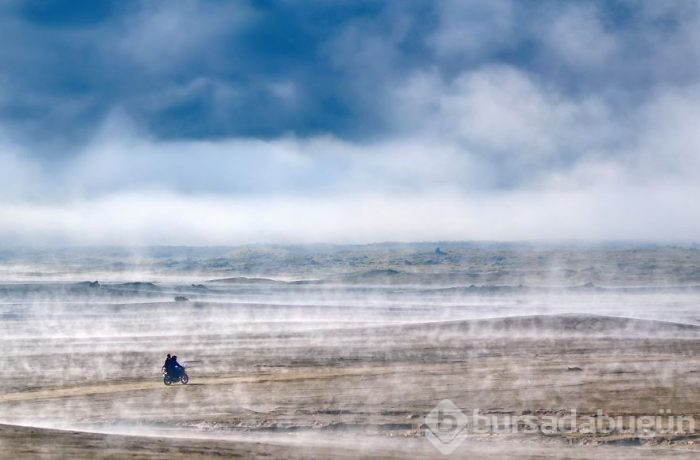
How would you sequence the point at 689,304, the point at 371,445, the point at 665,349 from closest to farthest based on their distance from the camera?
the point at 371,445 → the point at 665,349 → the point at 689,304

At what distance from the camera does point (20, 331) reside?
60.4 m

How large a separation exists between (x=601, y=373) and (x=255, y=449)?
58.5 feet

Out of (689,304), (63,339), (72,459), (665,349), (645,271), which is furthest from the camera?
(645,271)

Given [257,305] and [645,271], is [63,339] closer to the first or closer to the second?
[257,305]

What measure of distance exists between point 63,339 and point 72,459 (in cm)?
3265

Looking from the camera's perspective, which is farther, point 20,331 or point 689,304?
point 689,304

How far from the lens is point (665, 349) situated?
152 ft

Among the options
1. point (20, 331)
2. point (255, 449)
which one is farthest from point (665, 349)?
point (20, 331)

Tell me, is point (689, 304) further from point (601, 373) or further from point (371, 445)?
point (371, 445)

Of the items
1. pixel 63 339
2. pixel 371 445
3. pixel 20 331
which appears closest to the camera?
pixel 371 445

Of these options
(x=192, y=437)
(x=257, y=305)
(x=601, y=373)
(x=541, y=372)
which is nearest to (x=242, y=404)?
(x=192, y=437)

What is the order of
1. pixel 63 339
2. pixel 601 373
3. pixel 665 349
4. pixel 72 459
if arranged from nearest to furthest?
pixel 72 459
pixel 601 373
pixel 665 349
pixel 63 339

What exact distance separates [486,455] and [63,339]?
3792 cm

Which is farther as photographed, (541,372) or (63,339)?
(63,339)
